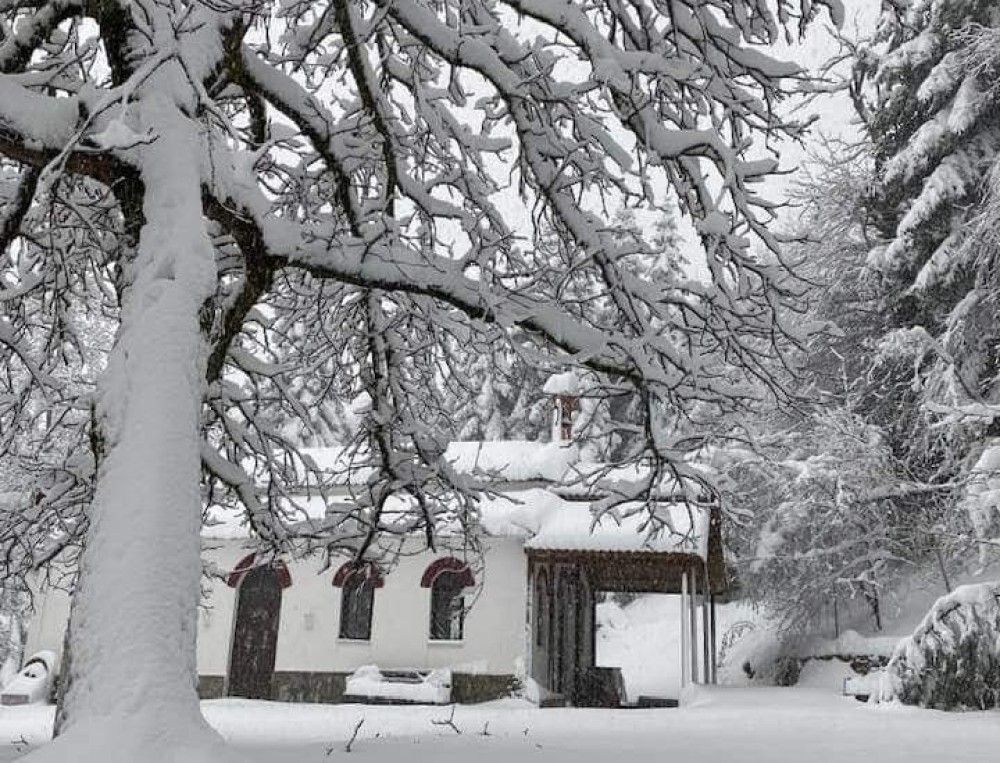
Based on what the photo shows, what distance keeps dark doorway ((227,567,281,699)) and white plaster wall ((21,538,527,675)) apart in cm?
150

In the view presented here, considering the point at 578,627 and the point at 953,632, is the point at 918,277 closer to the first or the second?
the point at 953,632

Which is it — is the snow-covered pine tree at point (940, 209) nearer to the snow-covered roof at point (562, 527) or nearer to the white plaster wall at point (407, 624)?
the snow-covered roof at point (562, 527)

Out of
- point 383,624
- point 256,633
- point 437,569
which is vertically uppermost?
point 437,569

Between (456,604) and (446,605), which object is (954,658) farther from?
(446,605)

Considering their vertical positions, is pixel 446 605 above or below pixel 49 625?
above

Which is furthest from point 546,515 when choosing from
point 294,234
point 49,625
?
point 294,234

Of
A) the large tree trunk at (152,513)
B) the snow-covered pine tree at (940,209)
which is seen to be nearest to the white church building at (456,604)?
the snow-covered pine tree at (940,209)

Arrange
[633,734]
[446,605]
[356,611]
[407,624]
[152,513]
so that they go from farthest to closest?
1. [356,611]
2. [446,605]
3. [407,624]
4. [633,734]
5. [152,513]

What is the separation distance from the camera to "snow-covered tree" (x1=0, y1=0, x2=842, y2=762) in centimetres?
386

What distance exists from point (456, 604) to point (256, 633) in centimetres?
592

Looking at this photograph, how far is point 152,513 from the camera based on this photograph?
3867 mm

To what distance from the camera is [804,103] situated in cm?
654

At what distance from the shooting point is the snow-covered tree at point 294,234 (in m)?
3.86

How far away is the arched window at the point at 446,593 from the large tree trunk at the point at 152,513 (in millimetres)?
14927
